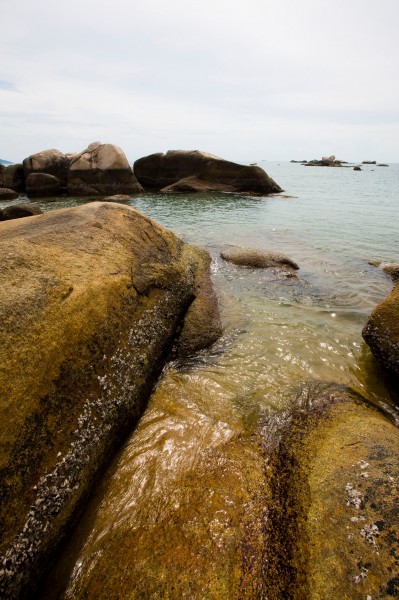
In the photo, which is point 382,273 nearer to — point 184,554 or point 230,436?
point 230,436

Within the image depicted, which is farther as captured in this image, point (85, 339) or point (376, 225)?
point (376, 225)

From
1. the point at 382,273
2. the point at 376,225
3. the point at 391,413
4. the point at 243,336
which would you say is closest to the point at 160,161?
the point at 376,225

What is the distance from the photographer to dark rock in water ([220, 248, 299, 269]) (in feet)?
33.3

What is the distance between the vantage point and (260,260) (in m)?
10.2

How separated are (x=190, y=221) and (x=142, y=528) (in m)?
16.6

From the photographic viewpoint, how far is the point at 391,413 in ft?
13.8

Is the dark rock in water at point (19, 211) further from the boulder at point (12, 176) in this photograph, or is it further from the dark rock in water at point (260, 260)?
the boulder at point (12, 176)

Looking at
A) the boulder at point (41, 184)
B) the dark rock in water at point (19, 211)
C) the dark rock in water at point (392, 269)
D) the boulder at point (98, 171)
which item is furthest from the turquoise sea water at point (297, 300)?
the boulder at point (41, 184)

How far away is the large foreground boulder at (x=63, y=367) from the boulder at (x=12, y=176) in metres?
31.7

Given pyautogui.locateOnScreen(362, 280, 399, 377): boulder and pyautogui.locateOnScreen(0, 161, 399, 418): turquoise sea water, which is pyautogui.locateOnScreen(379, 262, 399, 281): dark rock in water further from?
pyautogui.locateOnScreen(362, 280, 399, 377): boulder

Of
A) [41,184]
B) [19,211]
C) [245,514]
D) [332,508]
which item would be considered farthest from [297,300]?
[41,184]

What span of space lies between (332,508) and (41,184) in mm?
33745

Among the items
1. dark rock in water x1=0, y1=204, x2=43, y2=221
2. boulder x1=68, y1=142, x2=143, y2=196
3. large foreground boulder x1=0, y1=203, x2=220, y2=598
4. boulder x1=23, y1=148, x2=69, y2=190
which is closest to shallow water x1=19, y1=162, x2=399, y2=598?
large foreground boulder x1=0, y1=203, x2=220, y2=598

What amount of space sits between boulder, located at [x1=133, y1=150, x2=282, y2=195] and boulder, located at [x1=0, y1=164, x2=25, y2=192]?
41.0ft
